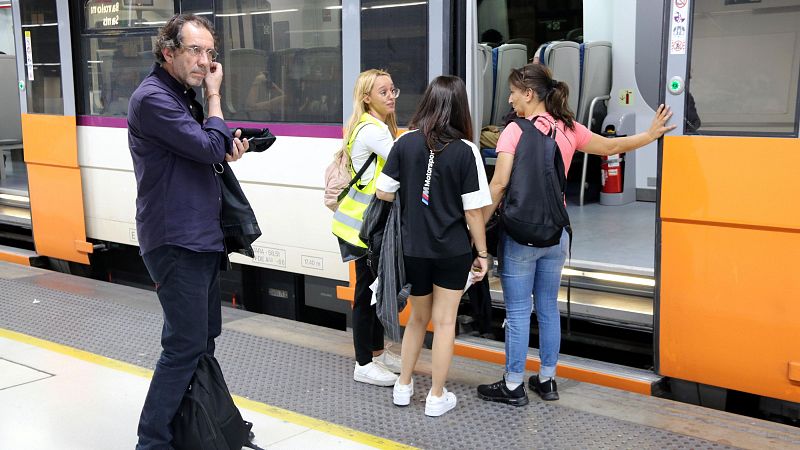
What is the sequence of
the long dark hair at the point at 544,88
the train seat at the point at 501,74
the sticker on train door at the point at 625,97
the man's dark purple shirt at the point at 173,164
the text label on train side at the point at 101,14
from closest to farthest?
1. the man's dark purple shirt at the point at 173,164
2. the long dark hair at the point at 544,88
3. the text label on train side at the point at 101,14
4. the train seat at the point at 501,74
5. the sticker on train door at the point at 625,97

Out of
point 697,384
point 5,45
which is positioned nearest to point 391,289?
point 697,384

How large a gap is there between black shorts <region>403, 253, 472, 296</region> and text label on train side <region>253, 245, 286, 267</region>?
182 centimetres

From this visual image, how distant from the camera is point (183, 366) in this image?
2947mm

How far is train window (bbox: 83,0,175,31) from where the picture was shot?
565 cm

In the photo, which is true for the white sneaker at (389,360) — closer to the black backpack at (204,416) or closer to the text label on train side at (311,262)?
the text label on train side at (311,262)

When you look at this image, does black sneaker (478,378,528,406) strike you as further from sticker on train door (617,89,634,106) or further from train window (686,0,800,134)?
Answer: sticker on train door (617,89,634,106)

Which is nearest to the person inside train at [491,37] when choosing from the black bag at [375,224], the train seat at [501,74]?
the train seat at [501,74]

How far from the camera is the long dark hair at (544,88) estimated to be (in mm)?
3666

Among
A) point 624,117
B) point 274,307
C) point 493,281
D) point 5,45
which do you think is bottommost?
point 274,307

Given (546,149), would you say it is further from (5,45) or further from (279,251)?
(5,45)

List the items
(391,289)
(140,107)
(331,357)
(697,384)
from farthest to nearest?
(331,357)
(697,384)
(391,289)
(140,107)

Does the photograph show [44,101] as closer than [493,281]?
No

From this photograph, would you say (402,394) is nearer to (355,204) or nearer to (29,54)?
(355,204)

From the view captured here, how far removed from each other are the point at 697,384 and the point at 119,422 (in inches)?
103
